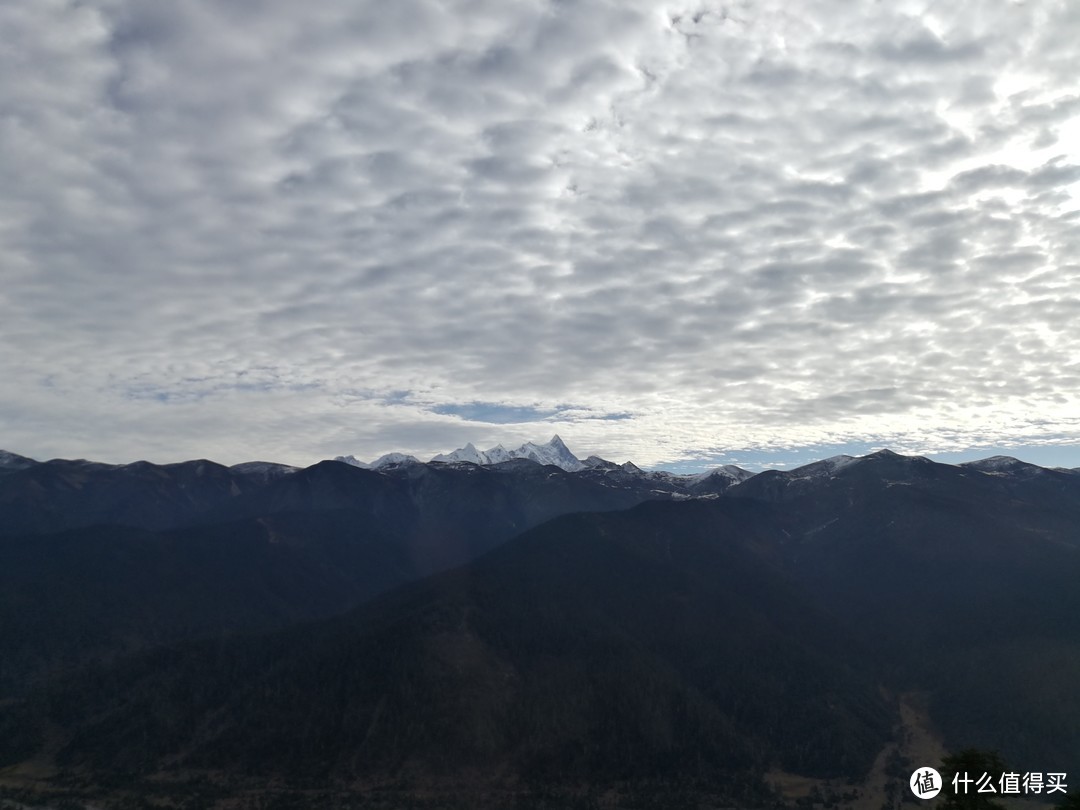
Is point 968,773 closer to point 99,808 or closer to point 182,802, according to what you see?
point 182,802

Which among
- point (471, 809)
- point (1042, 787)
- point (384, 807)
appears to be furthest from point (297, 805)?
point (1042, 787)

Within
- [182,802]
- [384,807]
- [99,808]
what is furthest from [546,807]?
[99,808]

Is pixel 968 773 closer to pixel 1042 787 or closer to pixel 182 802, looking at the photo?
pixel 1042 787

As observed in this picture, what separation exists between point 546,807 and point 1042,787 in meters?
128

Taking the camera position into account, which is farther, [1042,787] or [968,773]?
[1042,787]

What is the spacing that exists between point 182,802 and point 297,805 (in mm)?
30324

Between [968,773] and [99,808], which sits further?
[99,808]

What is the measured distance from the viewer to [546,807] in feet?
655

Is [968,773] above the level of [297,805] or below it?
above

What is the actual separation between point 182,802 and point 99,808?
65.7 feet

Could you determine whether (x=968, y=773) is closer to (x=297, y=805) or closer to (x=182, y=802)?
(x=297, y=805)

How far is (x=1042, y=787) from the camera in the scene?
651ft

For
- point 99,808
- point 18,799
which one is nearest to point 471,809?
point 99,808

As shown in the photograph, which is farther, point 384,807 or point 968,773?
point 384,807
